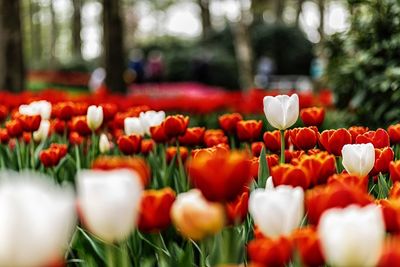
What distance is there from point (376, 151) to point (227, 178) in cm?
108

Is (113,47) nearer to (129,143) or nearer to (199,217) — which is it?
(129,143)

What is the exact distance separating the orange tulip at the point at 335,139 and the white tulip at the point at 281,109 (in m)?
0.12

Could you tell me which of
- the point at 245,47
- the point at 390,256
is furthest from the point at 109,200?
the point at 245,47

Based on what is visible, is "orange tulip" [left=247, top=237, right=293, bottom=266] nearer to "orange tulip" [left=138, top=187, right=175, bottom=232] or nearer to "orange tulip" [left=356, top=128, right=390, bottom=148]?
"orange tulip" [left=138, top=187, right=175, bottom=232]

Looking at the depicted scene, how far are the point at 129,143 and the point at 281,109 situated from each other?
0.83 metres

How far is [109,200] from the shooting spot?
0.97m

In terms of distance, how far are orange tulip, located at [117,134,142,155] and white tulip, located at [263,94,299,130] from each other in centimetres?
78

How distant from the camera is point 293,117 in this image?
2.23m

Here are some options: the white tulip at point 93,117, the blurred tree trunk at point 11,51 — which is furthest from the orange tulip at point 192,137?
the blurred tree trunk at point 11,51

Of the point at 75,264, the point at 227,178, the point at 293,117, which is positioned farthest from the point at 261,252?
the point at 75,264

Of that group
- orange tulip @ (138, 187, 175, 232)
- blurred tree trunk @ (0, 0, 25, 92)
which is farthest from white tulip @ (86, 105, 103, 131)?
blurred tree trunk @ (0, 0, 25, 92)

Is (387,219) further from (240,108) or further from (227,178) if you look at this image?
(240,108)

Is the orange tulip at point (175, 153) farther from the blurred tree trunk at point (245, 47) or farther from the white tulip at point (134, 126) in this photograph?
the blurred tree trunk at point (245, 47)

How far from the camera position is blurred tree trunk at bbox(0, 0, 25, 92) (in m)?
8.83
